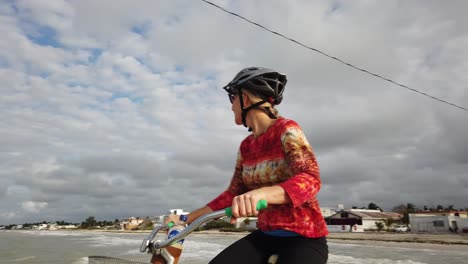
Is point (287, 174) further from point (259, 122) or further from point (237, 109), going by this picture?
point (237, 109)

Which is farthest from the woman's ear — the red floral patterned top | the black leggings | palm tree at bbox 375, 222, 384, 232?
palm tree at bbox 375, 222, 384, 232

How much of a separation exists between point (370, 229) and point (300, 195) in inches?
4221

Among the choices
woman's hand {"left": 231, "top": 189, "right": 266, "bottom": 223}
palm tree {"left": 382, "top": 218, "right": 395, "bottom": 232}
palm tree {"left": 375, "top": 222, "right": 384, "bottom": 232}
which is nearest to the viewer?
woman's hand {"left": 231, "top": 189, "right": 266, "bottom": 223}

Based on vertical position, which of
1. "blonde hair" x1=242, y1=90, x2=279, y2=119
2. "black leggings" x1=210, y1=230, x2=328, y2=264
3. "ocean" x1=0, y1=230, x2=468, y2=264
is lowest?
"ocean" x1=0, y1=230, x2=468, y2=264

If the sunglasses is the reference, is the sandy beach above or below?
below

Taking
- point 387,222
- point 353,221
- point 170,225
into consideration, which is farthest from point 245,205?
point 387,222

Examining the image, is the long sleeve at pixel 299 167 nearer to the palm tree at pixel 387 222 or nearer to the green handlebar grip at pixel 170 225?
the green handlebar grip at pixel 170 225

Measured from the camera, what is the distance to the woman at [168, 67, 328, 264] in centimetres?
228

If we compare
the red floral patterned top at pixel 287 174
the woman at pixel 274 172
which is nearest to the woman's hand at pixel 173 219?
Answer: the woman at pixel 274 172

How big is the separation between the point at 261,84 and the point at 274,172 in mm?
603

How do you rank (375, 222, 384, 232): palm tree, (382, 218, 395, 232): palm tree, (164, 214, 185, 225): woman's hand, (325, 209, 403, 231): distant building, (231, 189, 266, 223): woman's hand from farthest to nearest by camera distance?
(325, 209, 403, 231): distant building, (382, 218, 395, 232): palm tree, (375, 222, 384, 232): palm tree, (164, 214, 185, 225): woman's hand, (231, 189, 266, 223): woman's hand

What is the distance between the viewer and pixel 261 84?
2.62m

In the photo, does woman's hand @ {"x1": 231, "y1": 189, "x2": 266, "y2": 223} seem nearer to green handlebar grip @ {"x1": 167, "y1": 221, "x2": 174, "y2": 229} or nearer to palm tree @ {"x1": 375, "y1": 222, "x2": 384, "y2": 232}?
green handlebar grip @ {"x1": 167, "y1": 221, "x2": 174, "y2": 229}

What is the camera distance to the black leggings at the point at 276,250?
7.56ft
